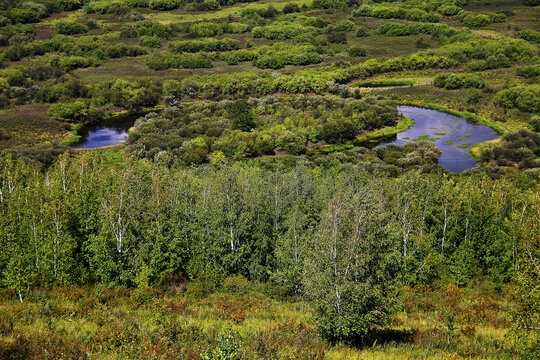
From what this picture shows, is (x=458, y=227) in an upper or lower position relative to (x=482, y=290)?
upper

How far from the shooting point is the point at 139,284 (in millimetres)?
32594

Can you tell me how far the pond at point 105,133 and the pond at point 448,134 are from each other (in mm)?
63929

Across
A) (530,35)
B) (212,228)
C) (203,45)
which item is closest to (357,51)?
(203,45)

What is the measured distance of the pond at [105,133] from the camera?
337ft

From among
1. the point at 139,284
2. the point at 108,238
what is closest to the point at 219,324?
the point at 139,284

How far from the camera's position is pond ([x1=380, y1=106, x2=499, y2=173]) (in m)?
89.4

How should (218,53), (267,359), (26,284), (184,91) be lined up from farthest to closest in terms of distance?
(218,53) → (184,91) → (26,284) → (267,359)

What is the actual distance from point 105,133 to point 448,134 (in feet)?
279

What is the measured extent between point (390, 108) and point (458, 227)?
79392mm

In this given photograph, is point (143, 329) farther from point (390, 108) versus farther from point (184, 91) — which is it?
point (184, 91)

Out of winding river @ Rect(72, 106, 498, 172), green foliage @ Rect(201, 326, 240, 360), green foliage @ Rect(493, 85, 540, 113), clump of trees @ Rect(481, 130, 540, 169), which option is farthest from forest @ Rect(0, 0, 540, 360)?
green foliage @ Rect(493, 85, 540, 113)

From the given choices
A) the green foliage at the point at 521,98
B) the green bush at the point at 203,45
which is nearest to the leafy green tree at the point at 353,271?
the green foliage at the point at 521,98

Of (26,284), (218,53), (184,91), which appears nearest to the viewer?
(26,284)

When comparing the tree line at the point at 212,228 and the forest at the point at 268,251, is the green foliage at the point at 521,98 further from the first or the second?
the tree line at the point at 212,228
